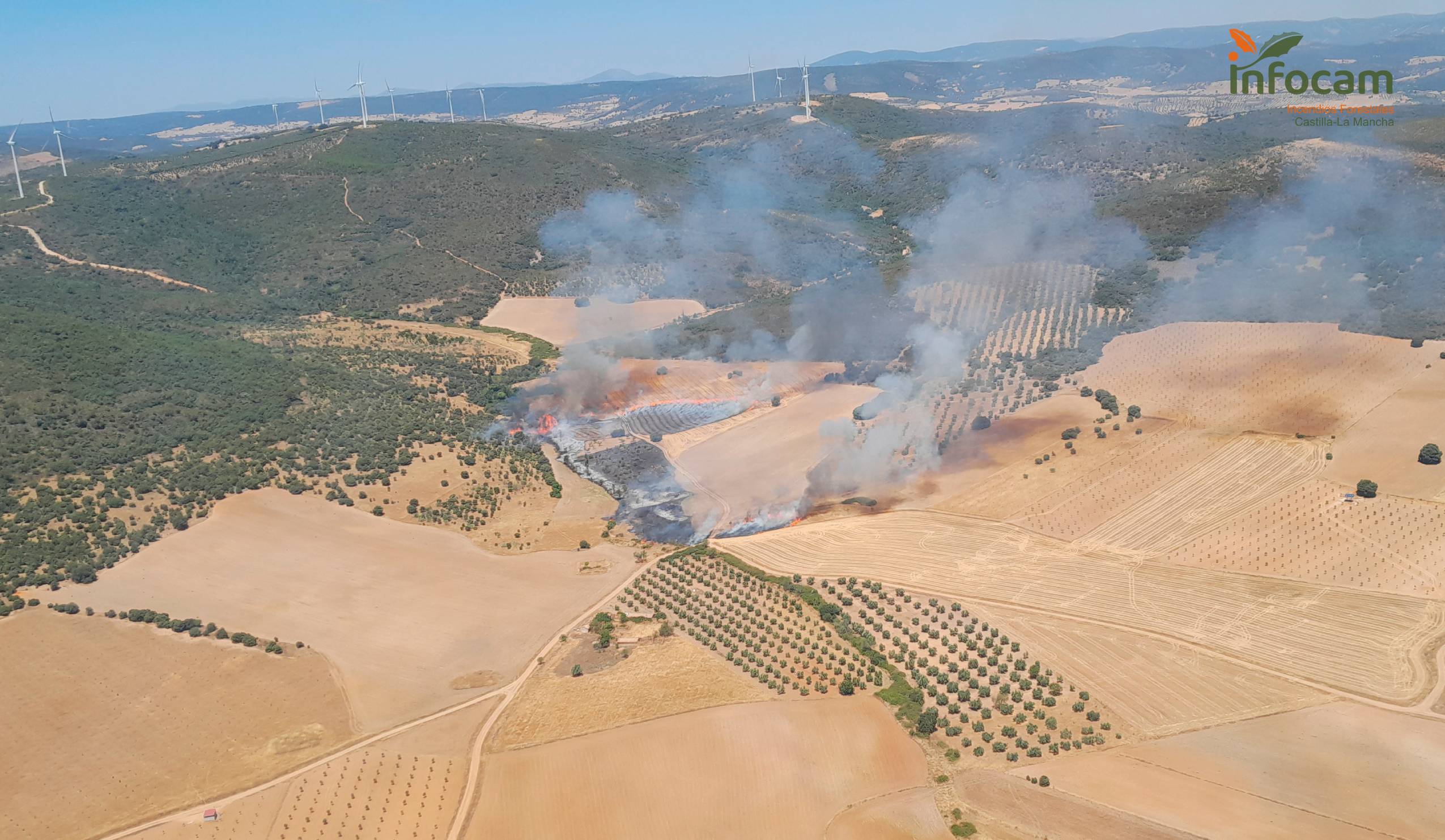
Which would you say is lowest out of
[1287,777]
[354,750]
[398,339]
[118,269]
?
[1287,777]

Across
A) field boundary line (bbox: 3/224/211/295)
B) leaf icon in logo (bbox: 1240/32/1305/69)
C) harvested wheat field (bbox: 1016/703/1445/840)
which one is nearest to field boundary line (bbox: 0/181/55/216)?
field boundary line (bbox: 3/224/211/295)

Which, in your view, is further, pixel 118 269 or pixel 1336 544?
pixel 118 269

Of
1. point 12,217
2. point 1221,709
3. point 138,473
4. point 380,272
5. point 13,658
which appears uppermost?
point 12,217

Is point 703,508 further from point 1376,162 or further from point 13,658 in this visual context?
point 1376,162

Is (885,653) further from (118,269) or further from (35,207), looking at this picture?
(35,207)

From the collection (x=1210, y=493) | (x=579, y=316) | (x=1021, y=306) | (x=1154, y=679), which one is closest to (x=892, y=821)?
(x=1154, y=679)

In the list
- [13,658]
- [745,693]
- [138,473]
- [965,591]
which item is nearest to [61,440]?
[138,473]
